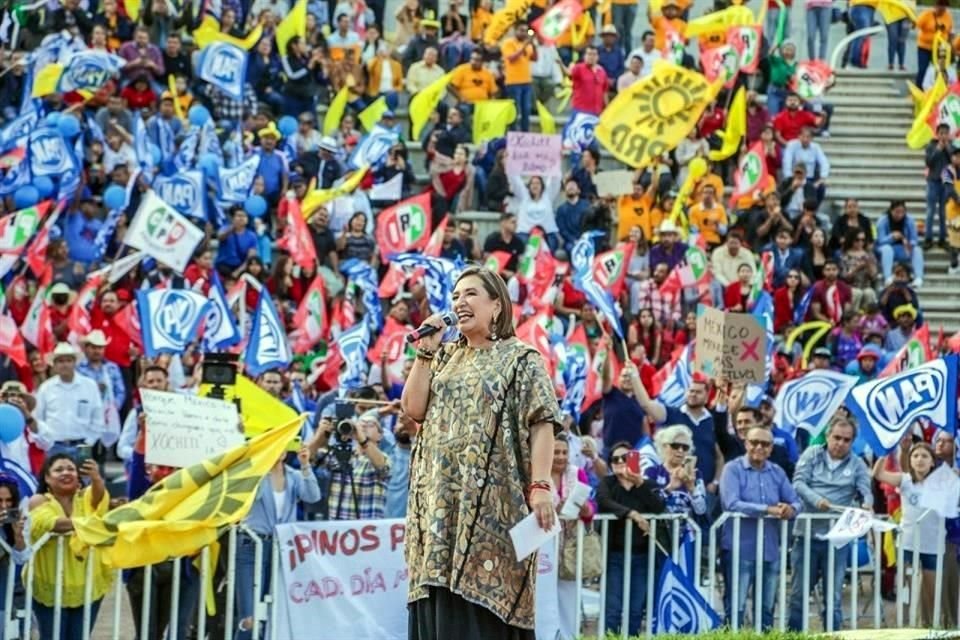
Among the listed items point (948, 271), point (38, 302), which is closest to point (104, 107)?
point (38, 302)

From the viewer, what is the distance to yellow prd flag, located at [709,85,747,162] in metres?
24.3

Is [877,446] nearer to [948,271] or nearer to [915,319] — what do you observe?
[915,319]

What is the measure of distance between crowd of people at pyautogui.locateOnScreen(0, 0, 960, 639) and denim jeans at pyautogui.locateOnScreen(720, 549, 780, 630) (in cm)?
2

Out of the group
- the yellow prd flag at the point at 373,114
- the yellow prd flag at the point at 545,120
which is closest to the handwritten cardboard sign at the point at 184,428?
the yellow prd flag at the point at 373,114

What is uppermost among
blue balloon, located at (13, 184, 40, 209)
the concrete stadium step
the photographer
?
the concrete stadium step

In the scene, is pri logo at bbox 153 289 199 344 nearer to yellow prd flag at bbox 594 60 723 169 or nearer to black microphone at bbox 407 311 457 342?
yellow prd flag at bbox 594 60 723 169

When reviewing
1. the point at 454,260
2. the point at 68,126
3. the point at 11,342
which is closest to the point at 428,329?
the point at 11,342

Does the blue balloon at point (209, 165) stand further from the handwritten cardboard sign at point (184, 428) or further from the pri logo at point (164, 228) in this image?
the handwritten cardboard sign at point (184, 428)

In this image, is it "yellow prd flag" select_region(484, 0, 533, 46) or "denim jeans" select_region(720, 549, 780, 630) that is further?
"yellow prd flag" select_region(484, 0, 533, 46)

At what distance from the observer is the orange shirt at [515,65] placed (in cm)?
2470

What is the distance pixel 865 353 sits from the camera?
1858 centimetres

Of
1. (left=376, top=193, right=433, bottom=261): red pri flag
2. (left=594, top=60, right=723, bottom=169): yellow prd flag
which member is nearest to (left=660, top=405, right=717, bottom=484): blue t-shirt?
(left=376, top=193, right=433, bottom=261): red pri flag

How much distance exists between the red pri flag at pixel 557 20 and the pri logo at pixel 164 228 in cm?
841

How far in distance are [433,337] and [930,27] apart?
1989 centimetres
